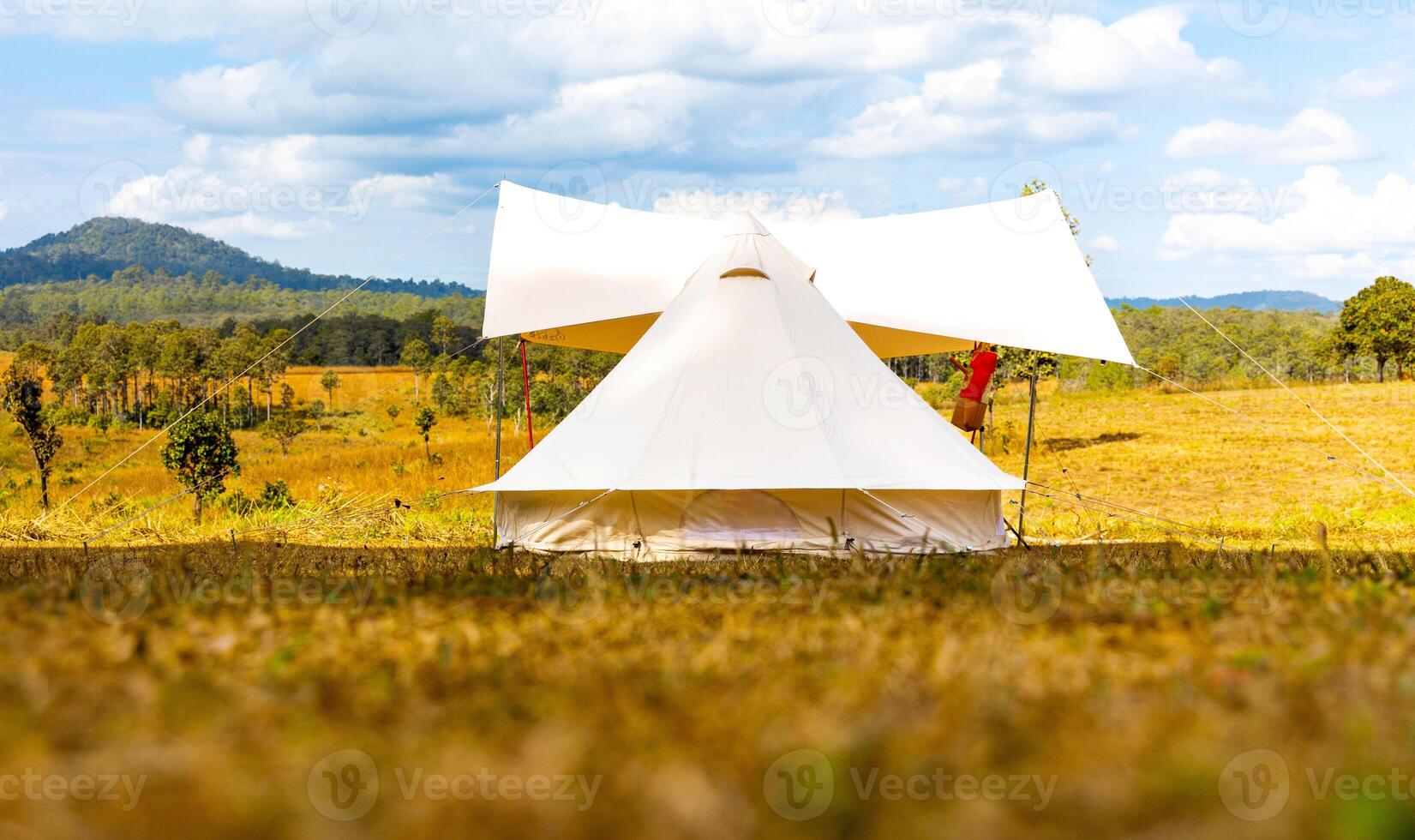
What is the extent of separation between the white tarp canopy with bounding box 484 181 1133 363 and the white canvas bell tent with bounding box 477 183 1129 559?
19 mm

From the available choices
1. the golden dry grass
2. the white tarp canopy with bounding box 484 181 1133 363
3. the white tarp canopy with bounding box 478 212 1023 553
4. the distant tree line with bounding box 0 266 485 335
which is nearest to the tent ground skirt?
the white tarp canopy with bounding box 478 212 1023 553

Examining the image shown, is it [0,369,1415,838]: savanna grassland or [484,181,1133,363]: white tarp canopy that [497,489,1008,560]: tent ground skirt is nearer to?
[484,181,1133,363]: white tarp canopy

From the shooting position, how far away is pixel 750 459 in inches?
357

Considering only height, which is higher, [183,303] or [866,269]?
[183,303]

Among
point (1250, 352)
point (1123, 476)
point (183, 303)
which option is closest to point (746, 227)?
point (1123, 476)

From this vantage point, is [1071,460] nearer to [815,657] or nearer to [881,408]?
[881,408]

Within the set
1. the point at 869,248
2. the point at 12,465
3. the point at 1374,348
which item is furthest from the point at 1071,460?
the point at 1374,348

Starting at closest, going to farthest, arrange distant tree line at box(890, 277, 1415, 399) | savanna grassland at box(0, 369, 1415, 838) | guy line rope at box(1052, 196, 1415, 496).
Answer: savanna grassland at box(0, 369, 1415, 838) → guy line rope at box(1052, 196, 1415, 496) → distant tree line at box(890, 277, 1415, 399)

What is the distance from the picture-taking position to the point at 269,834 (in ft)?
5.84

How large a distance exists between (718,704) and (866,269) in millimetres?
9703

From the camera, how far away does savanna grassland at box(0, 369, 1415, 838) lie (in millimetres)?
1866

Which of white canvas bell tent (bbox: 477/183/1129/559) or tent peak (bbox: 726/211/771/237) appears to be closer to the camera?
white canvas bell tent (bbox: 477/183/1129/559)

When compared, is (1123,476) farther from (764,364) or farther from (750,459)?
(750,459)

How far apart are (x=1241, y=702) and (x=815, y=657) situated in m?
1.00
